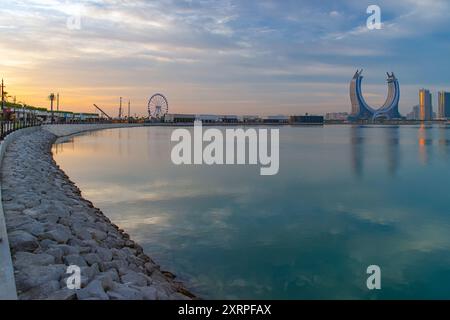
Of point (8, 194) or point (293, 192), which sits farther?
point (293, 192)

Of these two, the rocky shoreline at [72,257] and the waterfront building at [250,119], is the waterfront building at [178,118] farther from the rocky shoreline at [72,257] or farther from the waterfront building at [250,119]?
the rocky shoreline at [72,257]

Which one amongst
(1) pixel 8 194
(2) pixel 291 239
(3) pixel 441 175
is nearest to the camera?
(2) pixel 291 239

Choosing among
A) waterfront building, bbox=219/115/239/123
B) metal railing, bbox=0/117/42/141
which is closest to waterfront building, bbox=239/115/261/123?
waterfront building, bbox=219/115/239/123

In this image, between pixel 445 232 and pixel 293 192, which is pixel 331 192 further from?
pixel 445 232

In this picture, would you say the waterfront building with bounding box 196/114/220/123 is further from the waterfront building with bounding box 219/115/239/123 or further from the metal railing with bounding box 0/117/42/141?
the metal railing with bounding box 0/117/42/141

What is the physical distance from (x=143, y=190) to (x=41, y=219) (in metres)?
6.66

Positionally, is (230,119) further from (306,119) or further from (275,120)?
(306,119)

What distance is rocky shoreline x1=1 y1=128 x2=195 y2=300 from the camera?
166 inches

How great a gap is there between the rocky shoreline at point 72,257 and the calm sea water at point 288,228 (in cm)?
66

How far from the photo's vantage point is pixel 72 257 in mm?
5195

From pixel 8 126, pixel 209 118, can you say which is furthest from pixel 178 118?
pixel 8 126

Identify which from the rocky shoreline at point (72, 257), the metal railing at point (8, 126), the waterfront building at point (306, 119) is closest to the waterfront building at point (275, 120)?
the waterfront building at point (306, 119)
